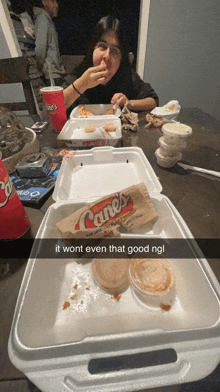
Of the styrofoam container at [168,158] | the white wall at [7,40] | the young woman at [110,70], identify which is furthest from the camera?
the white wall at [7,40]

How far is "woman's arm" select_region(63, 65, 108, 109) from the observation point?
4.25 ft

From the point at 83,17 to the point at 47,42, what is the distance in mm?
483

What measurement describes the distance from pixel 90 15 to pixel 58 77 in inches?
27.5

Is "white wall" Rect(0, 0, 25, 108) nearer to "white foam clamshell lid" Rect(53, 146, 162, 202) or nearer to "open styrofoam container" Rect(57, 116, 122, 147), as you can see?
"open styrofoam container" Rect(57, 116, 122, 147)

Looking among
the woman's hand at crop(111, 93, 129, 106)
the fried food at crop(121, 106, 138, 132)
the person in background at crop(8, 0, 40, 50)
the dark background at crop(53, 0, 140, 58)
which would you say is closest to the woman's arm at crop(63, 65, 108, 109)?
the woman's hand at crop(111, 93, 129, 106)

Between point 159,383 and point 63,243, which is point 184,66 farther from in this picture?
point 159,383

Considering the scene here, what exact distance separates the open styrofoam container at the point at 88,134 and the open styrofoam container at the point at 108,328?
18.5 inches

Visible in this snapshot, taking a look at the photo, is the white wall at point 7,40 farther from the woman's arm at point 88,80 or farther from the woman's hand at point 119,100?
the woman's hand at point 119,100

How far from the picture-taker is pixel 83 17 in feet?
5.82

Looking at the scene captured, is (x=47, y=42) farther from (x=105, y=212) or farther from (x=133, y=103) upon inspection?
(x=105, y=212)

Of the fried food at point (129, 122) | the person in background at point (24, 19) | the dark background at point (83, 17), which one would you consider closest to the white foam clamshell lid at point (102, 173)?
the fried food at point (129, 122)

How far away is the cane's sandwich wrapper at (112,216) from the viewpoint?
48 cm

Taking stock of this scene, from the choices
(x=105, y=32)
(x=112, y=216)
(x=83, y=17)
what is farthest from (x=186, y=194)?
(x=83, y=17)

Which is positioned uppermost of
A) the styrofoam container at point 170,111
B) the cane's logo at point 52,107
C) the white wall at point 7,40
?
the white wall at point 7,40
